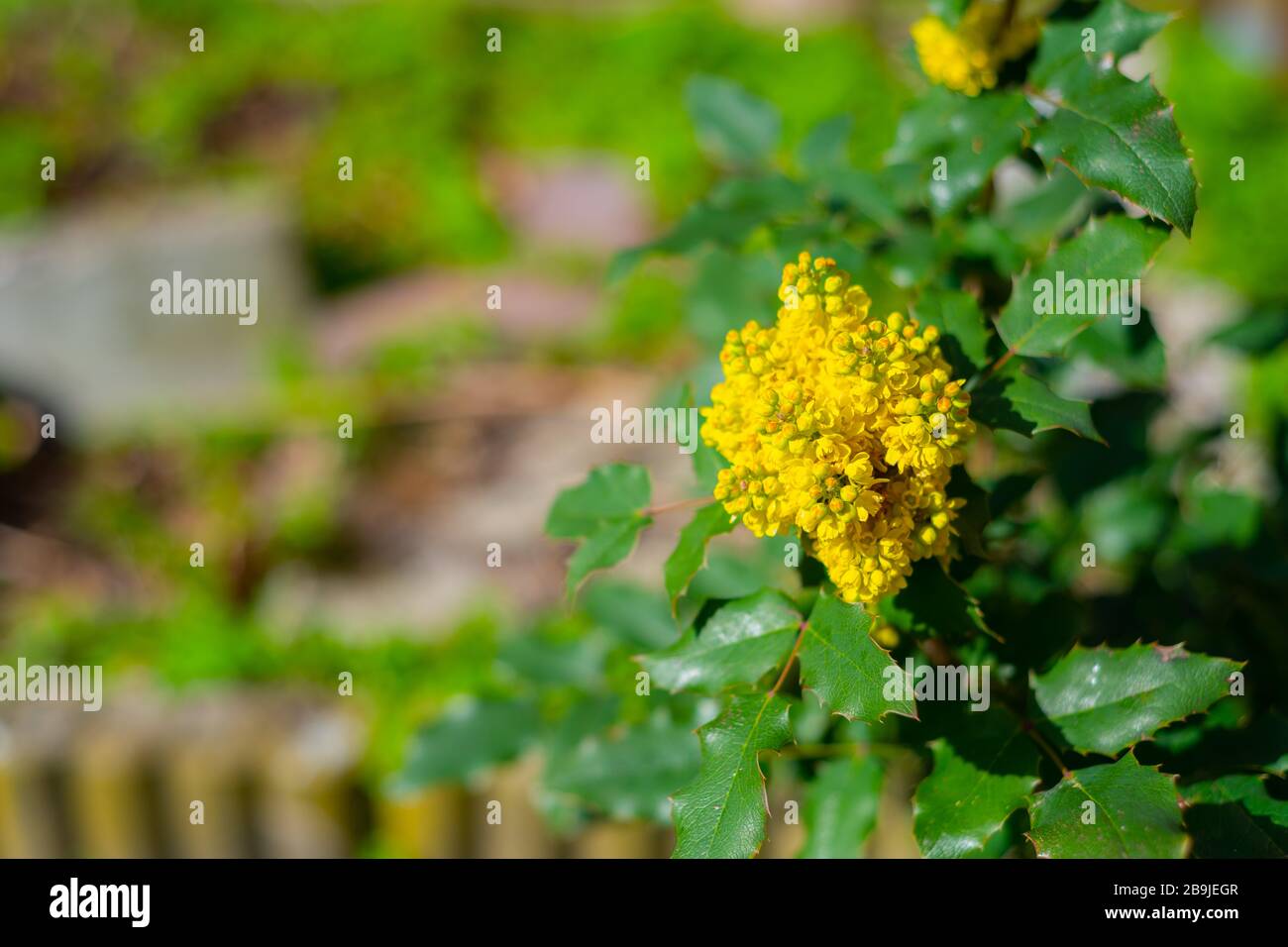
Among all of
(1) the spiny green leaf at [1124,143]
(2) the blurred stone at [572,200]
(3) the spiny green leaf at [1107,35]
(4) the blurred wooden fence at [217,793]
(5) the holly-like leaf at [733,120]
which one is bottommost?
(4) the blurred wooden fence at [217,793]

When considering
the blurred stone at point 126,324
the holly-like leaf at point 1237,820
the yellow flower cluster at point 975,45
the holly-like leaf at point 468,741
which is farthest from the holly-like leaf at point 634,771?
the blurred stone at point 126,324

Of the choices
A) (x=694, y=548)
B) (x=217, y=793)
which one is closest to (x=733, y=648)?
(x=694, y=548)

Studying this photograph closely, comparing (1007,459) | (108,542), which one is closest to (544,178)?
(108,542)

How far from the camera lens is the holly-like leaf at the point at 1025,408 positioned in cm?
106

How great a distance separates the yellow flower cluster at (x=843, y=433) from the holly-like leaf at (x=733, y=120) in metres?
0.64

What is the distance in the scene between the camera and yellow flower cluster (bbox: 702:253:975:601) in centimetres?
100

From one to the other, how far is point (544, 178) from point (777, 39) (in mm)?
1225

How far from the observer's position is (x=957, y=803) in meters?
1.10

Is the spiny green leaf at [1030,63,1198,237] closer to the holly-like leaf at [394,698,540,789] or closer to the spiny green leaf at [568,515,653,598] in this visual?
the spiny green leaf at [568,515,653,598]

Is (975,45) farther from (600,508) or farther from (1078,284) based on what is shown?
(600,508)

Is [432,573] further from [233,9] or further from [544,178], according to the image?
[233,9]

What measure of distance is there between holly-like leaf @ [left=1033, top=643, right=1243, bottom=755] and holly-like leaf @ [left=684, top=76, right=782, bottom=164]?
2.68ft

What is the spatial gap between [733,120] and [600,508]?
27.5 inches

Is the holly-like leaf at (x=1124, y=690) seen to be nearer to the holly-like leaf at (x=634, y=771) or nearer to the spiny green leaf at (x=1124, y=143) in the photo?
the spiny green leaf at (x=1124, y=143)
